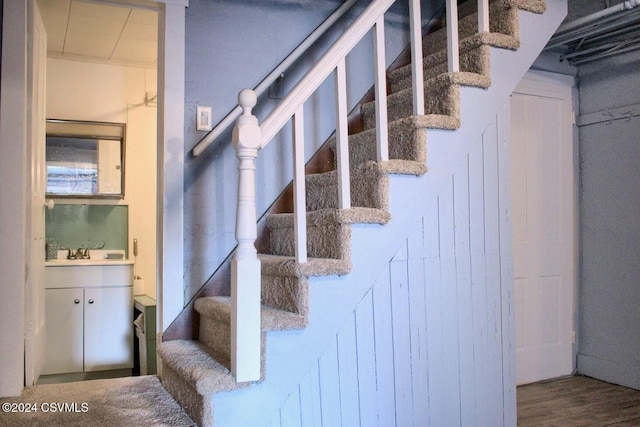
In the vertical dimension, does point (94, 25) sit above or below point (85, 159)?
above

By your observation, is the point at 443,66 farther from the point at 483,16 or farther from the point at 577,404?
the point at 577,404

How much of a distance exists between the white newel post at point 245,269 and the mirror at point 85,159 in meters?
2.87

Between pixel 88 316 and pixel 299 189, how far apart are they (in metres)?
2.61

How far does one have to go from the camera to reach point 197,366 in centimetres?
187

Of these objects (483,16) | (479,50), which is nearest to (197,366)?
(479,50)

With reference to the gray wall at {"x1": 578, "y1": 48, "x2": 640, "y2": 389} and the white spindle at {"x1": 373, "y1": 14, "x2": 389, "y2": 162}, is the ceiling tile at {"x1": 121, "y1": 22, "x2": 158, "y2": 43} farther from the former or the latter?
the gray wall at {"x1": 578, "y1": 48, "x2": 640, "y2": 389}

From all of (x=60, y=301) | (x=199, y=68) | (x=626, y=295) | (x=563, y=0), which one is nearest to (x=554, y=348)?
(x=626, y=295)

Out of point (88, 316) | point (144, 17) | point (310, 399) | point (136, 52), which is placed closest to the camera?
point (310, 399)

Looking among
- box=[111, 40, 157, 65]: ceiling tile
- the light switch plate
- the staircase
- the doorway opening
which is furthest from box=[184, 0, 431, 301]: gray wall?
box=[111, 40, 157, 65]: ceiling tile

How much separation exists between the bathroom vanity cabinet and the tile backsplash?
46 centimetres

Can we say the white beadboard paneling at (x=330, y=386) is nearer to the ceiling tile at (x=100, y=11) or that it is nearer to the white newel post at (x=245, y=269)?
the white newel post at (x=245, y=269)

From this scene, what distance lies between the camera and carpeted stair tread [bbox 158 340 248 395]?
1.66m

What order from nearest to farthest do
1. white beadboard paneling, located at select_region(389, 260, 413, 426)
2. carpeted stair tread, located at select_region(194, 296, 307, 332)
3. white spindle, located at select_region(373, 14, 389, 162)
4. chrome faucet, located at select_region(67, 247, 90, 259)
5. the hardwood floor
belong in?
1. carpeted stair tread, located at select_region(194, 296, 307, 332)
2. white spindle, located at select_region(373, 14, 389, 162)
3. white beadboard paneling, located at select_region(389, 260, 413, 426)
4. the hardwood floor
5. chrome faucet, located at select_region(67, 247, 90, 259)

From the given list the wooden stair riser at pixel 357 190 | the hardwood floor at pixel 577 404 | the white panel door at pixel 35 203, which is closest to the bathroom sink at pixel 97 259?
the white panel door at pixel 35 203
